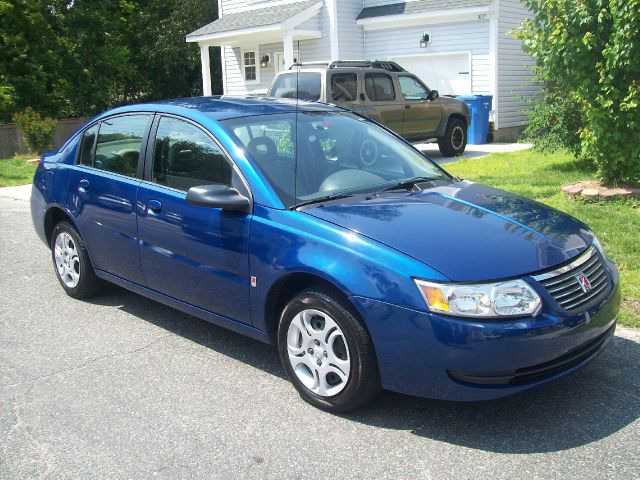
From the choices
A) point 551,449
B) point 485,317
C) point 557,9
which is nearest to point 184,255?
point 485,317

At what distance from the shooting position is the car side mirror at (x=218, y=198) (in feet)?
13.2

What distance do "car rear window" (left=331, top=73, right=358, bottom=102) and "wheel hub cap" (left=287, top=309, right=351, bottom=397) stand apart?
9.22 m

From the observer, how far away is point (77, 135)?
19.4 feet

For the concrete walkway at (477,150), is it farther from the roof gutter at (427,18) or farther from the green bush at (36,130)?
the green bush at (36,130)

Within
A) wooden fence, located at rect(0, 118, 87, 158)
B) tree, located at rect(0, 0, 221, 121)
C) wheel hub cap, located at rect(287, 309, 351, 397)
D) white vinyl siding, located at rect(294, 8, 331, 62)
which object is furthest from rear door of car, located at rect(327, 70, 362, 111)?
tree, located at rect(0, 0, 221, 121)

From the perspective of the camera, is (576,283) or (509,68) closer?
(576,283)

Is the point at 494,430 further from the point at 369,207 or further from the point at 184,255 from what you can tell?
the point at 184,255

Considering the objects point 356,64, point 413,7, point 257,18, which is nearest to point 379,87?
point 356,64

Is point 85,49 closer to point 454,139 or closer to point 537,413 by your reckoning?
point 454,139

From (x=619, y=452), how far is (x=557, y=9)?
20.0 ft

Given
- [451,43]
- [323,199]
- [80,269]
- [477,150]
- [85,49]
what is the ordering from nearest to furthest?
[323,199], [80,269], [477,150], [451,43], [85,49]

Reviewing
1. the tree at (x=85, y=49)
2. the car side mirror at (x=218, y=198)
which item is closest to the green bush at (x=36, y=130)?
the tree at (x=85, y=49)

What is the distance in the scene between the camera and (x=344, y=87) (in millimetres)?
12781

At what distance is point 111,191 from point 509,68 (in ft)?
48.9
